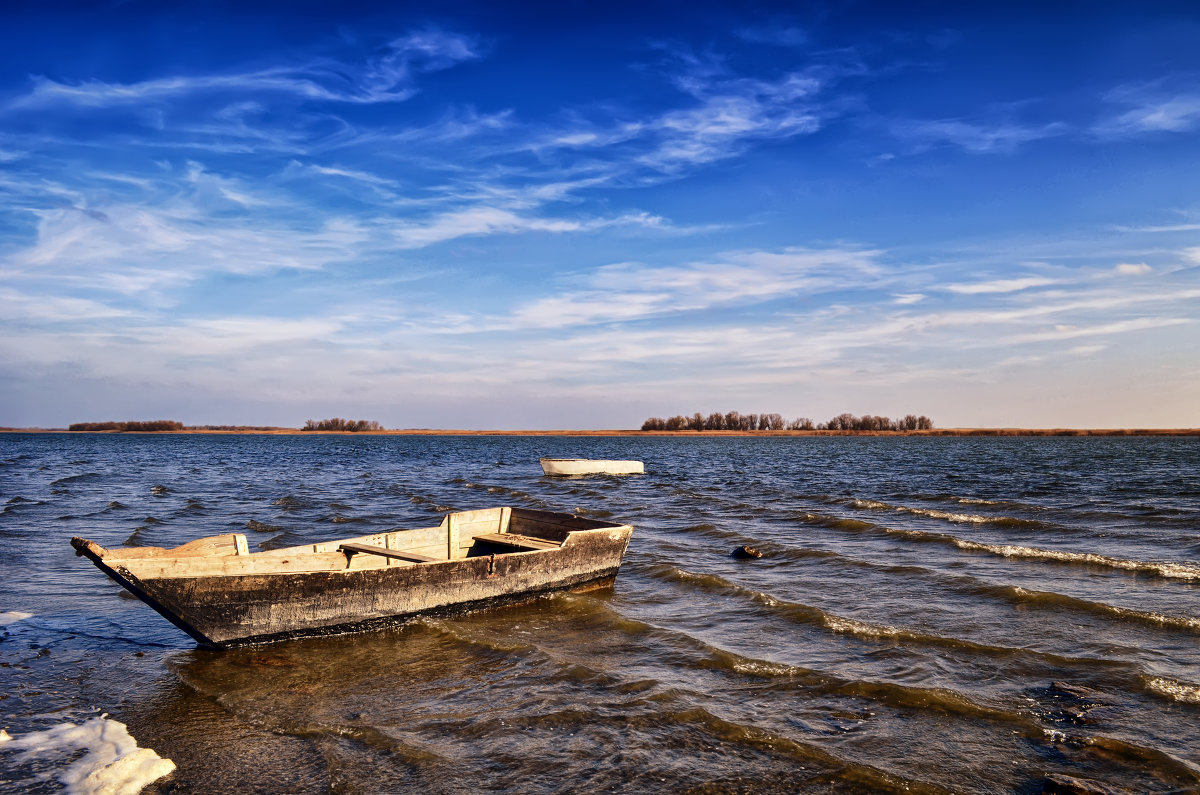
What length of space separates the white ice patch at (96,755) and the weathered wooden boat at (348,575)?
5.40 ft

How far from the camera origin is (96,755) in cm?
630

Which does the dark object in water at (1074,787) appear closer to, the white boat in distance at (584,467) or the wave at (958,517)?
the wave at (958,517)

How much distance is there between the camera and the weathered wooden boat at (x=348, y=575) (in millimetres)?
8445

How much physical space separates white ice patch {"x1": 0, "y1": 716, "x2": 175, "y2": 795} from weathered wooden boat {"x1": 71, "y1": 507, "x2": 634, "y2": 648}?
64.8 inches

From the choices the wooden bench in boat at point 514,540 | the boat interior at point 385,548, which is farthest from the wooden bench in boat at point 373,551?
the wooden bench in boat at point 514,540

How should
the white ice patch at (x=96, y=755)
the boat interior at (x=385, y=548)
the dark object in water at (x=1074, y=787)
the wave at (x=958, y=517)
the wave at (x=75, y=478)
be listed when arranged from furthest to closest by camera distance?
the wave at (x=75, y=478)
the wave at (x=958, y=517)
the boat interior at (x=385, y=548)
the white ice patch at (x=96, y=755)
the dark object in water at (x=1074, y=787)

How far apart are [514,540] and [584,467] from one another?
30.4m

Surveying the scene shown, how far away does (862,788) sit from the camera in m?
5.97

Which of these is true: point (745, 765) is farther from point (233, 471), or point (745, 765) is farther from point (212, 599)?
point (233, 471)

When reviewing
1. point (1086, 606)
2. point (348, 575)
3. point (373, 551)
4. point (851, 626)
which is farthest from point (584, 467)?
point (348, 575)

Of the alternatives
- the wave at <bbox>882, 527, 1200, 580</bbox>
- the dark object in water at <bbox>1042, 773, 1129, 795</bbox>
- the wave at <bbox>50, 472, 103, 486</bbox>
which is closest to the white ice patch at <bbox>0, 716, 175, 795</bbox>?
the dark object in water at <bbox>1042, 773, 1129, 795</bbox>

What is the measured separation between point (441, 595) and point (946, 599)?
850 cm

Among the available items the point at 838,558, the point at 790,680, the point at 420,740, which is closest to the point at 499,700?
the point at 420,740

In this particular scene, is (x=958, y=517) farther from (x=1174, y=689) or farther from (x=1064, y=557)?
(x=1174, y=689)
